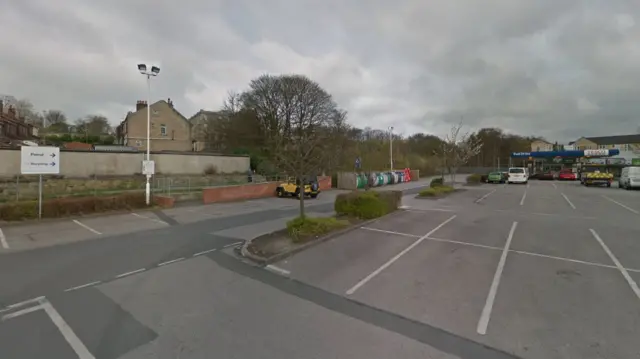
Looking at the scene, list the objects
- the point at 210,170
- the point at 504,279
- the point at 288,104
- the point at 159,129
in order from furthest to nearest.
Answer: the point at 159,129
the point at 288,104
the point at 210,170
the point at 504,279

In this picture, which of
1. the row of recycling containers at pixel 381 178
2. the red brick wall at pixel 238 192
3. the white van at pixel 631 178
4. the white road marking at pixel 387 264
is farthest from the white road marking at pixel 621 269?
the white van at pixel 631 178

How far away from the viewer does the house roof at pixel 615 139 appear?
264 ft

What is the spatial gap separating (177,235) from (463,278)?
27.3ft

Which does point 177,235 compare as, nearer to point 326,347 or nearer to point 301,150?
point 301,150

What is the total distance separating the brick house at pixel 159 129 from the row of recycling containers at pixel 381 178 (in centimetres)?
3237

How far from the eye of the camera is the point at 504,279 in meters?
5.55

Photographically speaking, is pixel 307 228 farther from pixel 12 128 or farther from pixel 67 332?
pixel 12 128

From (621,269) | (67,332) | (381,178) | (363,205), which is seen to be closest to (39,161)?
(67,332)

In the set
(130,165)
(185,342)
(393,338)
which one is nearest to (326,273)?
(393,338)

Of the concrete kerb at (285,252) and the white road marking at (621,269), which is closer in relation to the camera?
the white road marking at (621,269)

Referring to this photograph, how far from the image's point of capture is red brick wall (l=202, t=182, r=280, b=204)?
730 inches

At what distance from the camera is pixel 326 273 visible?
6.04 meters

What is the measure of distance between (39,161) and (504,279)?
17181 mm

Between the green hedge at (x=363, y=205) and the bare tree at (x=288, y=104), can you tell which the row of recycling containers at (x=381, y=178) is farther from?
the green hedge at (x=363, y=205)
